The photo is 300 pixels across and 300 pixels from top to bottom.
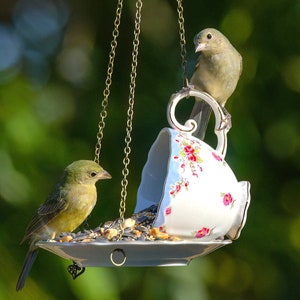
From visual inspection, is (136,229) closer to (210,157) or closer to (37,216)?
(210,157)

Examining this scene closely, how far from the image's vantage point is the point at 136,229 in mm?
3947

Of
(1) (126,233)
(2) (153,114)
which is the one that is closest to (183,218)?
(1) (126,233)

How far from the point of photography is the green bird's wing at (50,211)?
461 cm

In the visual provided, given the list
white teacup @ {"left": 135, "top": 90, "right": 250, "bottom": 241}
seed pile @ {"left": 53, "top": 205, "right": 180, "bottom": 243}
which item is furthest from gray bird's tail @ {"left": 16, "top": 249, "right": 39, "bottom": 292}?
white teacup @ {"left": 135, "top": 90, "right": 250, "bottom": 241}

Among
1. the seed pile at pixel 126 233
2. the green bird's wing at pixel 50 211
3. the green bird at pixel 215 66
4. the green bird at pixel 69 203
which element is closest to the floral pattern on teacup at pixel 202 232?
the seed pile at pixel 126 233

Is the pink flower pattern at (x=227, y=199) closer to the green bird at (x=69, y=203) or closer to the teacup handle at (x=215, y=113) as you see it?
the teacup handle at (x=215, y=113)

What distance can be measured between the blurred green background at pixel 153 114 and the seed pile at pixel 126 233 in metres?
1.65

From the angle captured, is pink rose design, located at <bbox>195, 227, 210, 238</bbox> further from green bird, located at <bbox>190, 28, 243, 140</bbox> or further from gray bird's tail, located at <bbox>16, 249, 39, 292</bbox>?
gray bird's tail, located at <bbox>16, 249, 39, 292</bbox>

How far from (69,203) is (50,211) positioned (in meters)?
0.10

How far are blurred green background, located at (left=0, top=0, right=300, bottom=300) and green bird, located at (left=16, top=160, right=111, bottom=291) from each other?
106 cm

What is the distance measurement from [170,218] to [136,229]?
0.15m

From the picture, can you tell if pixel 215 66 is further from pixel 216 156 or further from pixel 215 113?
pixel 216 156

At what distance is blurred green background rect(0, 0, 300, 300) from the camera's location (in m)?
5.80

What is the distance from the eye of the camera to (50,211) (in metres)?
4.61
